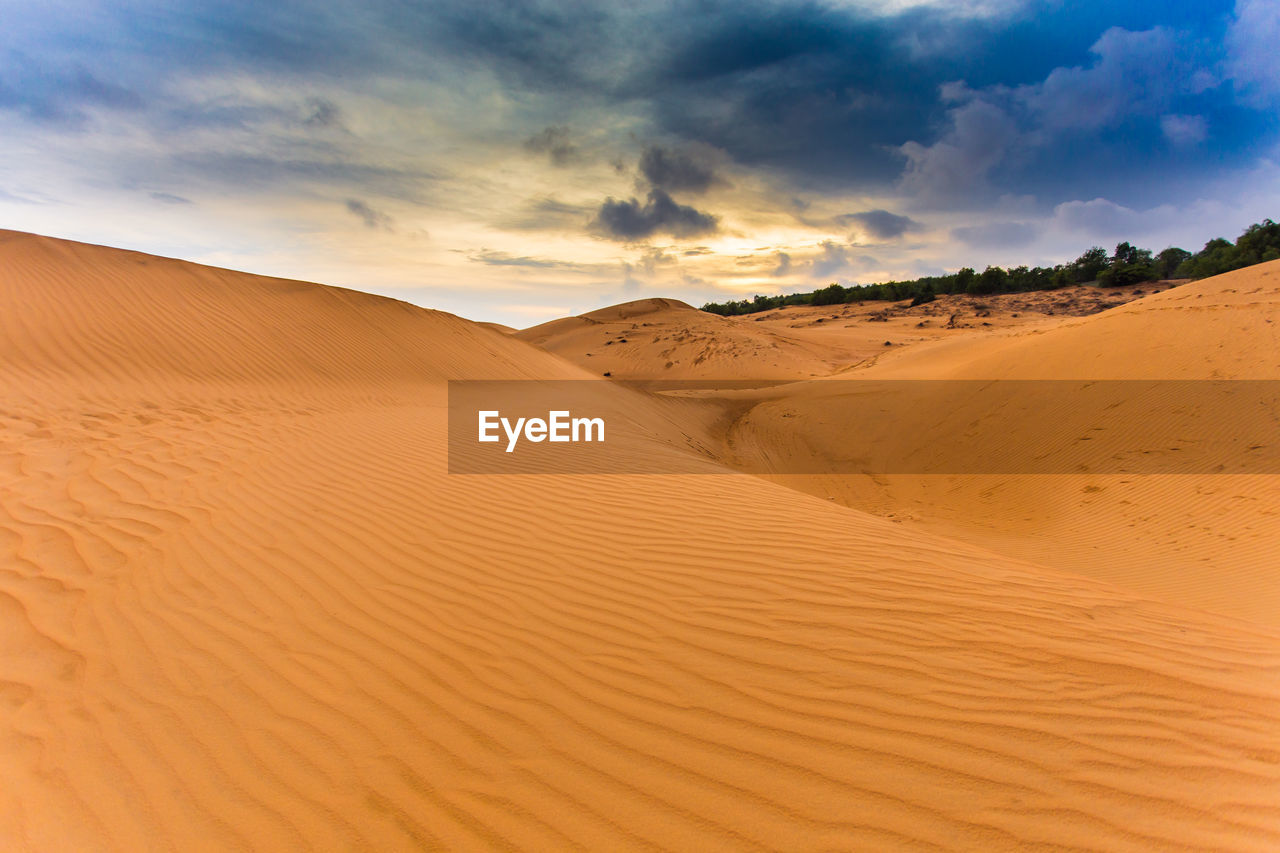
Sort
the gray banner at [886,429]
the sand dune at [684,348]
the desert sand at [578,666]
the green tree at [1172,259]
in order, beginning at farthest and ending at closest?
the green tree at [1172,259]
the sand dune at [684,348]
the gray banner at [886,429]
the desert sand at [578,666]

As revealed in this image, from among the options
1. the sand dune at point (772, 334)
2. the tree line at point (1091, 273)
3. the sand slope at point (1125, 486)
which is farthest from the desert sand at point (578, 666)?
the tree line at point (1091, 273)

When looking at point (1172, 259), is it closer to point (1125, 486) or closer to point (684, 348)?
point (684, 348)

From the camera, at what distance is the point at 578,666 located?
2641 mm

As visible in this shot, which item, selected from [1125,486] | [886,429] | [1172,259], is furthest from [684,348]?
[1172,259]

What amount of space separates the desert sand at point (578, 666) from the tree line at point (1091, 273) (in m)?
34.8

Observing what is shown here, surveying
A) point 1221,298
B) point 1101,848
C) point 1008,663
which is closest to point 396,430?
point 1008,663

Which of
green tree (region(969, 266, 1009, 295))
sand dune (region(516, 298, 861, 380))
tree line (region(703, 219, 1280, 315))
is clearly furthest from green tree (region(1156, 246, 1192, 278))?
sand dune (region(516, 298, 861, 380))

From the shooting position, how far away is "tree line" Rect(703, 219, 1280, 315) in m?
29.7

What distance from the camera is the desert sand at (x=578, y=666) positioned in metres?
1.86

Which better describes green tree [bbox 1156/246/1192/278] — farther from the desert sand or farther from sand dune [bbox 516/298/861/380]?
the desert sand

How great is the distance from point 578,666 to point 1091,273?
50004 millimetres

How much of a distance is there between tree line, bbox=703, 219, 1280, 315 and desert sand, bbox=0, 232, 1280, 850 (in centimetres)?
3485

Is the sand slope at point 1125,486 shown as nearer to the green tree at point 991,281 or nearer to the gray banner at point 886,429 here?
the gray banner at point 886,429

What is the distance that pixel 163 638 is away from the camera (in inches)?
111
